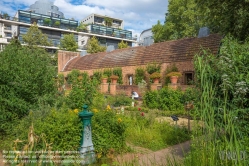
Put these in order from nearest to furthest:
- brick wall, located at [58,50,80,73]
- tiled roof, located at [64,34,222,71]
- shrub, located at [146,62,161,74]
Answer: tiled roof, located at [64,34,222,71] → shrub, located at [146,62,161,74] → brick wall, located at [58,50,80,73]

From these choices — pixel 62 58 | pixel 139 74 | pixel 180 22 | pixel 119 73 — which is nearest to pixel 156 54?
pixel 139 74

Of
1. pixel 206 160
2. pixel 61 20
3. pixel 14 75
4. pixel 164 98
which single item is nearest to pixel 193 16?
pixel 164 98

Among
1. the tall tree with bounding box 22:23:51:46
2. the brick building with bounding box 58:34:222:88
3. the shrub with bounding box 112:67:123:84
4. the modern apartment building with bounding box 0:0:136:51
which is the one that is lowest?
the shrub with bounding box 112:67:123:84

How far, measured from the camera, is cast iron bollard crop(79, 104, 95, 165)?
3861 millimetres

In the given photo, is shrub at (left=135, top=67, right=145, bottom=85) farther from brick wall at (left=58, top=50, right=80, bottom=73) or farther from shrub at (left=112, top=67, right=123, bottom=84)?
brick wall at (left=58, top=50, right=80, bottom=73)

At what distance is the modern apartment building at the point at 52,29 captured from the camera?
44688 millimetres

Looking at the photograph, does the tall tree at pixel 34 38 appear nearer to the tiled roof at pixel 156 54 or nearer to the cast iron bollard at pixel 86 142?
the tiled roof at pixel 156 54

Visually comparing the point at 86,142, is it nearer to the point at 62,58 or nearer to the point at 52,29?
the point at 62,58

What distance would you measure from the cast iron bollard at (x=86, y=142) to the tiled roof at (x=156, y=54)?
939cm

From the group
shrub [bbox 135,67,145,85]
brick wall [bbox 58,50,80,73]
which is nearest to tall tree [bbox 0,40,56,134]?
shrub [bbox 135,67,145,85]

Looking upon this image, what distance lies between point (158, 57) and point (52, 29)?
3907 cm

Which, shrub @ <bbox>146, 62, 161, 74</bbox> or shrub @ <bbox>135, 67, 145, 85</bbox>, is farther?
shrub @ <bbox>135, 67, 145, 85</bbox>

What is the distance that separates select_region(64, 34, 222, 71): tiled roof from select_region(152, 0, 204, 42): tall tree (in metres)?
9.13

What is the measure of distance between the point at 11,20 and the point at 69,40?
68.9 feet
